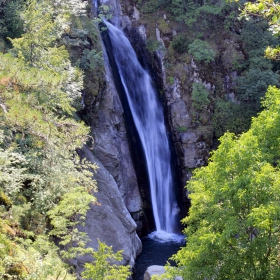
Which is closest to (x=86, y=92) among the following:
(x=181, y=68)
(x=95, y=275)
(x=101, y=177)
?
(x=101, y=177)

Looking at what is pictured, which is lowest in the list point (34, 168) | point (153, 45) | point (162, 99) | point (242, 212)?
point (242, 212)

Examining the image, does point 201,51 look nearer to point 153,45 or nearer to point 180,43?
point 180,43

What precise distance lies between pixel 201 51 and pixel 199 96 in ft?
10.3

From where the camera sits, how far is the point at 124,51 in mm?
20750

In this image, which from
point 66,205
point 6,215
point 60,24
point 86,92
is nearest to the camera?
point 6,215

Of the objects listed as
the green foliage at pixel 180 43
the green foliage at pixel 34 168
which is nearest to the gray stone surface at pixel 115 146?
the green foliage at pixel 180 43

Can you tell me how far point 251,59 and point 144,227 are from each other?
43.6 ft

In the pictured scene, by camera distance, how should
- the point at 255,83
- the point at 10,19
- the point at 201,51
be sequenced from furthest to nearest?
the point at 201,51, the point at 255,83, the point at 10,19

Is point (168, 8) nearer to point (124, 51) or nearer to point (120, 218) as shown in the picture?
point (124, 51)

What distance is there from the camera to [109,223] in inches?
494

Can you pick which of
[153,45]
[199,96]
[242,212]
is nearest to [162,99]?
[199,96]

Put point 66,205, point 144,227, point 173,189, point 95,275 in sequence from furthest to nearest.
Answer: point 173,189 < point 144,227 < point 66,205 < point 95,275

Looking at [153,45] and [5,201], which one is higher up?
[153,45]

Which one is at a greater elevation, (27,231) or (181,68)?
(181,68)
